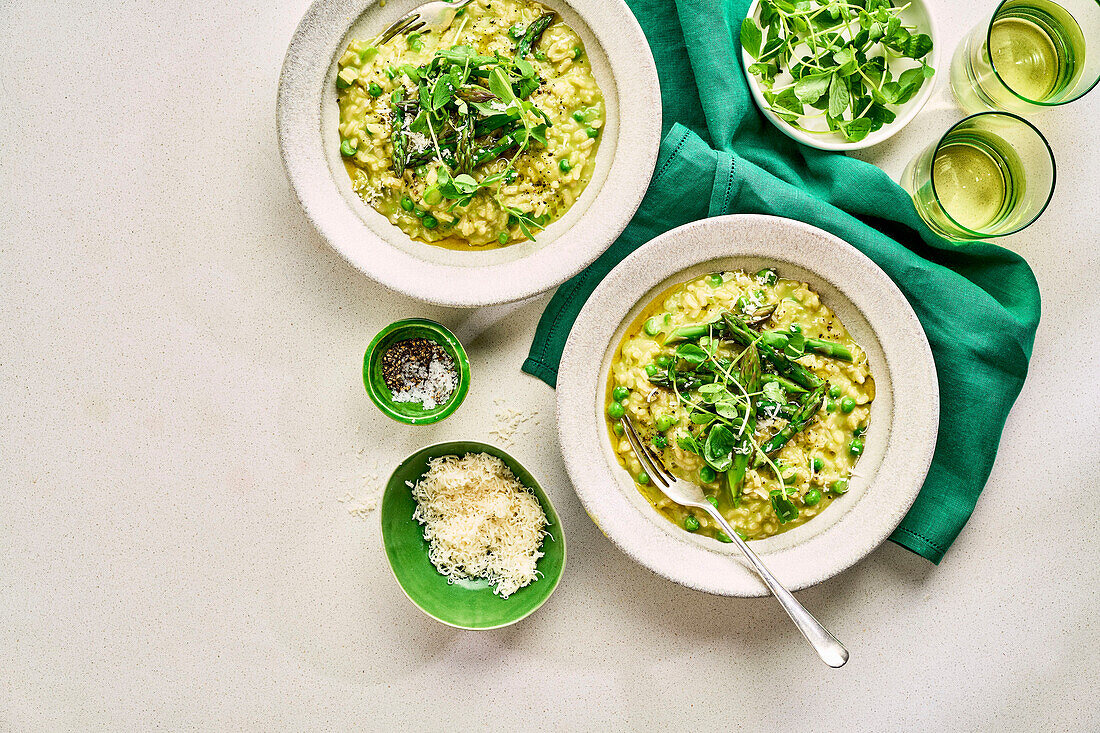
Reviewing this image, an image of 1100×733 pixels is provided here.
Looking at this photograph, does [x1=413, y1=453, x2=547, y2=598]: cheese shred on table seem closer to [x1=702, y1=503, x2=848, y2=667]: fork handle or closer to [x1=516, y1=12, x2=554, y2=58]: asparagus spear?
[x1=702, y1=503, x2=848, y2=667]: fork handle

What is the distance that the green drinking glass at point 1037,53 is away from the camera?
2875 mm

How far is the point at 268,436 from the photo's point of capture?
3234 millimetres

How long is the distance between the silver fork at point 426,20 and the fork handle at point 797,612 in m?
2.23

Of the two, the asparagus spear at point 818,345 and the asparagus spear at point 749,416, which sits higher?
the asparagus spear at point 818,345

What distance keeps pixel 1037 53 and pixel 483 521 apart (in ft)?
10.0

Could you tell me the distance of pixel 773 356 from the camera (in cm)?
267

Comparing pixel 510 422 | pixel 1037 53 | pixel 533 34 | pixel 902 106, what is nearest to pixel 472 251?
pixel 510 422

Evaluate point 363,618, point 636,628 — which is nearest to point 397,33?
point 363,618

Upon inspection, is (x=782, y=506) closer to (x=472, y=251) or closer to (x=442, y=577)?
(x=442, y=577)

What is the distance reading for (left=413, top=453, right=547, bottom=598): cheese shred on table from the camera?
296 centimetres

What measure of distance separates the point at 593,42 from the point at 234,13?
5.42ft

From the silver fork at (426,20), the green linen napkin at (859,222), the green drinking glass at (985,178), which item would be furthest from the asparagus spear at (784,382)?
the silver fork at (426,20)

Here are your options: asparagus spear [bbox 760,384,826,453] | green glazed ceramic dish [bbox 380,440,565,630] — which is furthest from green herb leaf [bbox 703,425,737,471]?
green glazed ceramic dish [bbox 380,440,565,630]

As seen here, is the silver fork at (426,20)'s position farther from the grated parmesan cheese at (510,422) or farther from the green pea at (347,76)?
the grated parmesan cheese at (510,422)
